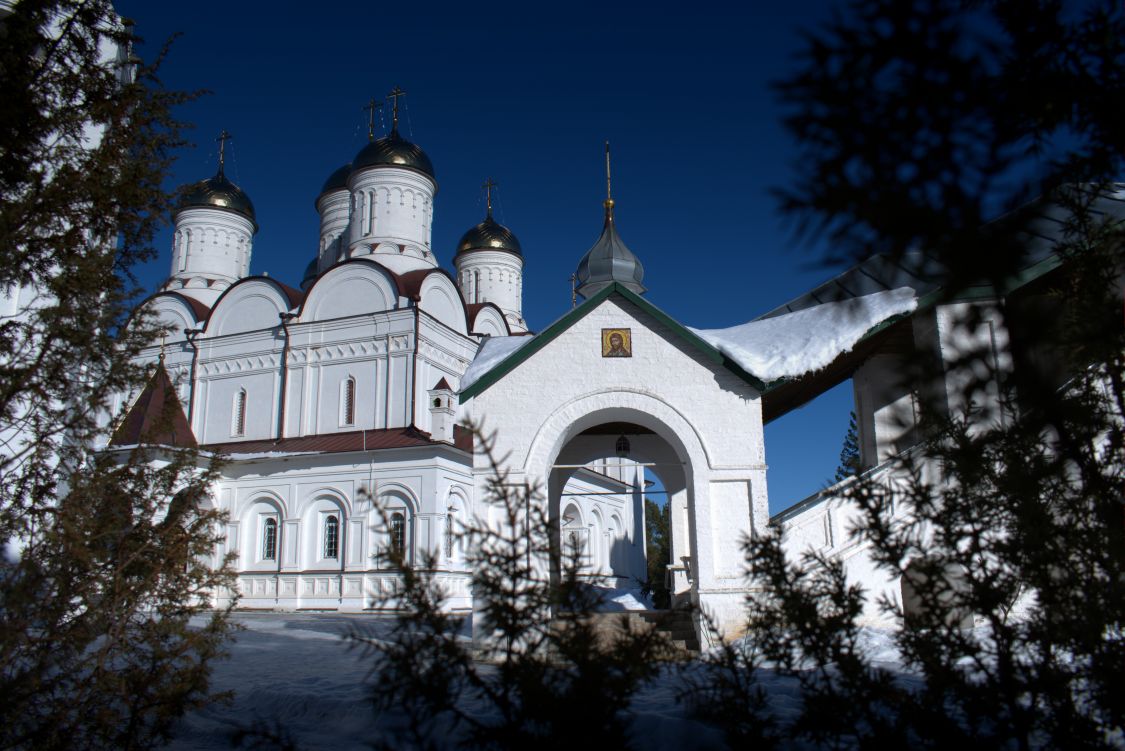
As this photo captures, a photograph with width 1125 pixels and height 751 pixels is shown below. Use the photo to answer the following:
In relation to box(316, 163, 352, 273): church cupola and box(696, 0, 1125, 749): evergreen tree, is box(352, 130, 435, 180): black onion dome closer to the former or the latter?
box(316, 163, 352, 273): church cupola

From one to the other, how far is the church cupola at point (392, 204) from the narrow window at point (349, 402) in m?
5.27

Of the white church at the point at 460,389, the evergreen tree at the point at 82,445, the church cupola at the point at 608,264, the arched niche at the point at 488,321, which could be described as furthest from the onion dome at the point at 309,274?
the evergreen tree at the point at 82,445

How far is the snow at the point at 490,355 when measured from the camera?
10727 mm

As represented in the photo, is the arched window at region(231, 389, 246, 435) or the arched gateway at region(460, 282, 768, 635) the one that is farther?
the arched window at region(231, 389, 246, 435)

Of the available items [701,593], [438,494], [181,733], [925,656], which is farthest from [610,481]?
[925,656]

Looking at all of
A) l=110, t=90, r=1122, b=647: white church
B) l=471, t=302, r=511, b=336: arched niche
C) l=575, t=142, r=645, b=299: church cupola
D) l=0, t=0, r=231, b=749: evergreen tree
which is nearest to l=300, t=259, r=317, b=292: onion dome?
Result: l=110, t=90, r=1122, b=647: white church

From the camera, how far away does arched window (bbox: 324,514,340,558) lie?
24453mm

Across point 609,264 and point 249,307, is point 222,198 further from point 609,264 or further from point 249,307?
point 609,264

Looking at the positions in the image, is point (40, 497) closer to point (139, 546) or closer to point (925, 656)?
point (139, 546)

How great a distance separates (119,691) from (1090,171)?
491 cm

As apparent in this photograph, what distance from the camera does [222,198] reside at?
34656 millimetres

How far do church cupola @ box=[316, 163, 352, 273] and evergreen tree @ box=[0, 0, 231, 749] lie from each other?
32.1m

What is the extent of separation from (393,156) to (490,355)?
22434 mm

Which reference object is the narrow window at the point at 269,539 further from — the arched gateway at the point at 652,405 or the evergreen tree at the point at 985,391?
the evergreen tree at the point at 985,391
